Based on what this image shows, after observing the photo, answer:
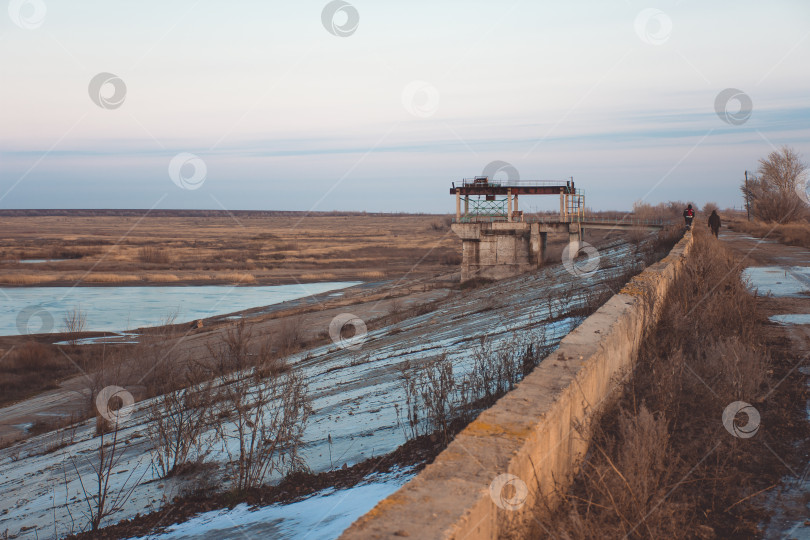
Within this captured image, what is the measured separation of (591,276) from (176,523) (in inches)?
760

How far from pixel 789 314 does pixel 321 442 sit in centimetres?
857

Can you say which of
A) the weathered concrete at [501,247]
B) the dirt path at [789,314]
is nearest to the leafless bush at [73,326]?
the weathered concrete at [501,247]

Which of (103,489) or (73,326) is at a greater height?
(73,326)

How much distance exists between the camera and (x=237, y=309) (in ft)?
112

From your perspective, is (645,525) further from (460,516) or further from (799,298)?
(799,298)

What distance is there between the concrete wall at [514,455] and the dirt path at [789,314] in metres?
1.26

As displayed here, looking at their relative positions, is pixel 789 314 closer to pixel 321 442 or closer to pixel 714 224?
pixel 321 442

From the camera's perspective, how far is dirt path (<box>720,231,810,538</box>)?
3.93 m

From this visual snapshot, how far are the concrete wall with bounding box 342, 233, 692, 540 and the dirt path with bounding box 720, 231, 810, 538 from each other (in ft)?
4.12

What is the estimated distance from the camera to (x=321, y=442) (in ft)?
25.2

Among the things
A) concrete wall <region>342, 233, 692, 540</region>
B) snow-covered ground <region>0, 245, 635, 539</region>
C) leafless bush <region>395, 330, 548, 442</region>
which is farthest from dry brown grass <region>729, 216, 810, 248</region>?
concrete wall <region>342, 233, 692, 540</region>

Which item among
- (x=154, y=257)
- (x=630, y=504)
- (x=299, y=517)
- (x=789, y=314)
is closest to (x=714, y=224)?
(x=789, y=314)

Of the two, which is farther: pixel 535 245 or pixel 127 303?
pixel 535 245

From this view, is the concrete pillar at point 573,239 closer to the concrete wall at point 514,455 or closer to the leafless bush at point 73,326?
the leafless bush at point 73,326
